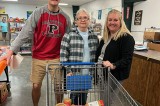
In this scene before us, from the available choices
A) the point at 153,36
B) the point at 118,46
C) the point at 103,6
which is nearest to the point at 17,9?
the point at 103,6

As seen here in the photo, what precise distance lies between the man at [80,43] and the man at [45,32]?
0.21 m

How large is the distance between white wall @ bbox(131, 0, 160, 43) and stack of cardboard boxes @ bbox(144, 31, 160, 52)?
122 cm

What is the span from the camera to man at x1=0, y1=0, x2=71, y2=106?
7.10 ft

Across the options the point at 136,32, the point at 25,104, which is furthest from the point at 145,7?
the point at 25,104

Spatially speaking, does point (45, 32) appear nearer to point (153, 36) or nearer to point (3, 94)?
point (3, 94)

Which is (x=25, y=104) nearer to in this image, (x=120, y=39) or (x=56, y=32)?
(x=56, y=32)

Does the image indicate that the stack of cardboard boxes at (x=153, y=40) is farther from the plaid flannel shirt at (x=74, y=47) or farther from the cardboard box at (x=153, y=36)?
the plaid flannel shirt at (x=74, y=47)

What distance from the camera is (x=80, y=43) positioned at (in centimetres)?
203

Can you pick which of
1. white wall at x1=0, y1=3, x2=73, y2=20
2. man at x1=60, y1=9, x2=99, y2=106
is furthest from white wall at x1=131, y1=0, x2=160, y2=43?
white wall at x1=0, y1=3, x2=73, y2=20

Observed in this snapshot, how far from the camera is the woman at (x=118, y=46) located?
5.74 ft

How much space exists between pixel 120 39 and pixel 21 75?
3823 millimetres

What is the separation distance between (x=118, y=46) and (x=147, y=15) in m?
5.72

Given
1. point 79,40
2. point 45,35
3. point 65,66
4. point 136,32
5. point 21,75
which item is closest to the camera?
point 65,66

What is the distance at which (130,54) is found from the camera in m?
1.76
